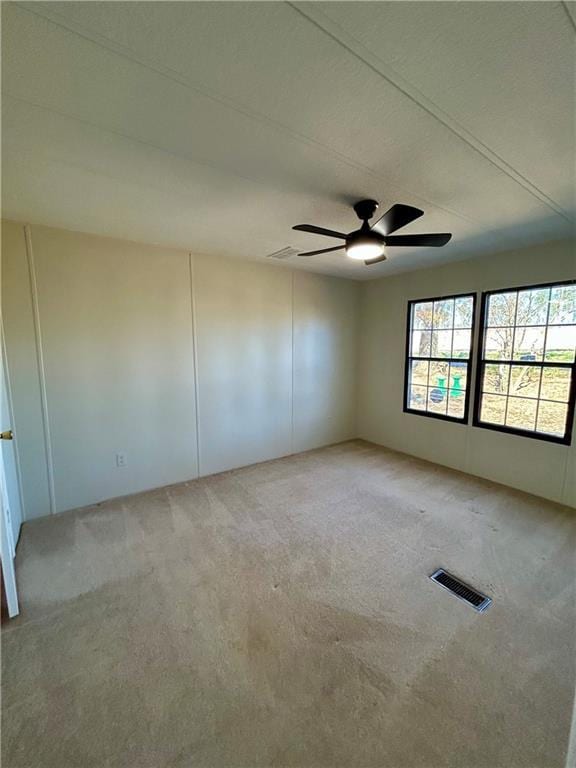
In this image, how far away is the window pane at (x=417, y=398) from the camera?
436cm

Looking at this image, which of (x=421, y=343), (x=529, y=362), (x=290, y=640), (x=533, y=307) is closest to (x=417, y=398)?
(x=421, y=343)

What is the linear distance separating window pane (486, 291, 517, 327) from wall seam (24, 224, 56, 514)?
182 inches

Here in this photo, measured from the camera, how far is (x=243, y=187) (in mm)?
2020

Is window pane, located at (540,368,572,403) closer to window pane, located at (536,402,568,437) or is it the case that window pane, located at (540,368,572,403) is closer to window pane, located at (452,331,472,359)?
window pane, located at (536,402,568,437)

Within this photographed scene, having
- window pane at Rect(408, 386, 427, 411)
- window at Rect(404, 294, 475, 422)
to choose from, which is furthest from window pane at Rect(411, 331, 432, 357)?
window pane at Rect(408, 386, 427, 411)

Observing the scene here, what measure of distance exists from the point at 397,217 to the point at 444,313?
100 inches

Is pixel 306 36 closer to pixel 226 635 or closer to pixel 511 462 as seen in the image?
pixel 226 635

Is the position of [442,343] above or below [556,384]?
above

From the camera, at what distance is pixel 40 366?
2.77 meters

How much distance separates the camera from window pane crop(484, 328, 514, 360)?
136 inches

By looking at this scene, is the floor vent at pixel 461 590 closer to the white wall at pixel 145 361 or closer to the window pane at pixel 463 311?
the white wall at pixel 145 361

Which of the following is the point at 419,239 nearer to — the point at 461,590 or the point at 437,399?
the point at 461,590

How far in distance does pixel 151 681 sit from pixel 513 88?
305 centimetres

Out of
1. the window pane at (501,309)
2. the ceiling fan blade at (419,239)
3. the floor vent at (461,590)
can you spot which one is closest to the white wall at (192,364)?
the window pane at (501,309)
